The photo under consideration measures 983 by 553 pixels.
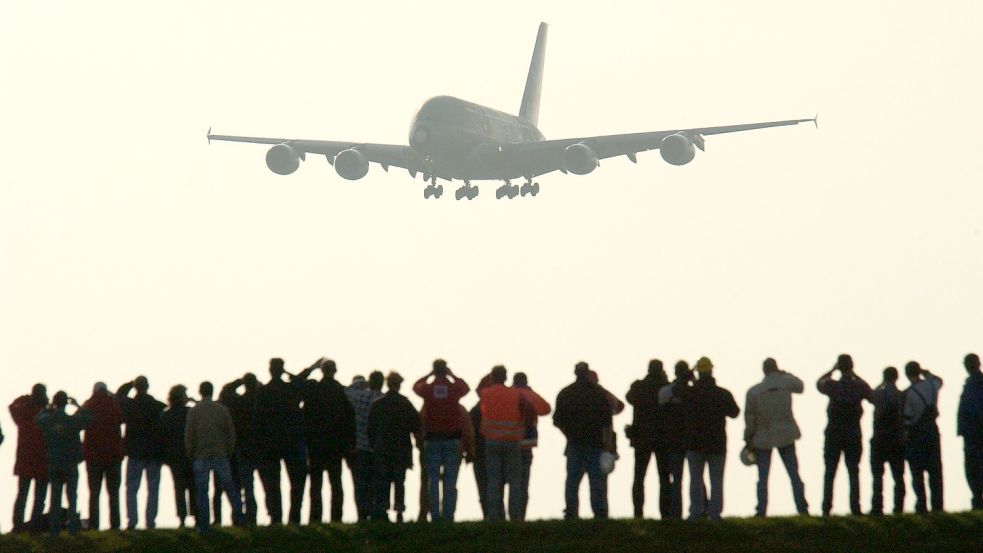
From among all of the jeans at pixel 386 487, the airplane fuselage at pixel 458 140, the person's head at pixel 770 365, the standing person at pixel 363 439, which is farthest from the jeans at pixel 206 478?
the airplane fuselage at pixel 458 140

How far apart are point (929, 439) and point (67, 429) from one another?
1034 centimetres

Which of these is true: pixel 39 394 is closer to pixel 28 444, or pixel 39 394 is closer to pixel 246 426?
pixel 28 444

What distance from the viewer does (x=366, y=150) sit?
6350cm

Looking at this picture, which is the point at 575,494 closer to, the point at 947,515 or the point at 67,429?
the point at 947,515

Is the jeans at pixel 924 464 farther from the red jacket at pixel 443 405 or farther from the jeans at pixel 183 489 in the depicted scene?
the jeans at pixel 183 489

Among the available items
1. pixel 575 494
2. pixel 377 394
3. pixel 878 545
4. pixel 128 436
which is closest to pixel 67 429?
pixel 128 436

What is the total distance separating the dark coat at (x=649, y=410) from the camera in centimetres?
2045

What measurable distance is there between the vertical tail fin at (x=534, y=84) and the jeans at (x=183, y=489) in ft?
236

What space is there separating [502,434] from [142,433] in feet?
14.8

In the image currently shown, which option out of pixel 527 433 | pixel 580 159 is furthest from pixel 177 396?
pixel 580 159

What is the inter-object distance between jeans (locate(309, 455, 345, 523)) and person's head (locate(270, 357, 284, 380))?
106 centimetres

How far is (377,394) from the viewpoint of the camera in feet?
69.3

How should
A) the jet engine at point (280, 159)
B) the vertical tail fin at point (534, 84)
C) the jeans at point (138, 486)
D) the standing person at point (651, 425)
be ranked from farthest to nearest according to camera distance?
1. the vertical tail fin at point (534, 84)
2. the jet engine at point (280, 159)
3. the jeans at point (138, 486)
4. the standing person at point (651, 425)

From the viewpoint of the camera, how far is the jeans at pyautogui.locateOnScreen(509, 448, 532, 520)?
21250 millimetres
